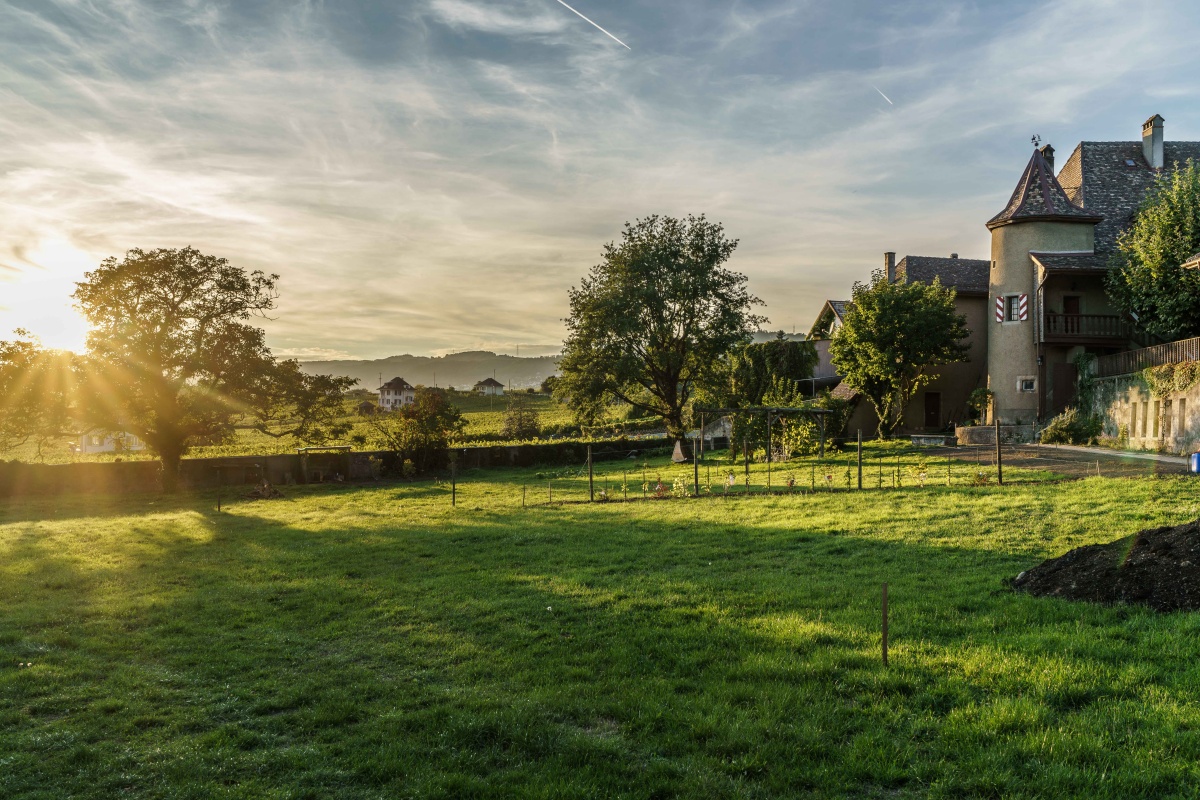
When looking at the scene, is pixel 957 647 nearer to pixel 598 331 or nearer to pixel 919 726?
pixel 919 726

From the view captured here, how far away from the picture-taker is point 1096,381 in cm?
2802

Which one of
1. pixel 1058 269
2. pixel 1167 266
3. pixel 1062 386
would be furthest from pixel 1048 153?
pixel 1062 386

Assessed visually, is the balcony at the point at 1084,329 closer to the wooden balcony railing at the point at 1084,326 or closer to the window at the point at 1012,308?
the wooden balcony railing at the point at 1084,326

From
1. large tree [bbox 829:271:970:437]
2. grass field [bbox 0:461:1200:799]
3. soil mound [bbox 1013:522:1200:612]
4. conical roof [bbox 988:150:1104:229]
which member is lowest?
grass field [bbox 0:461:1200:799]

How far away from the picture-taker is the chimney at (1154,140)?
33281 millimetres

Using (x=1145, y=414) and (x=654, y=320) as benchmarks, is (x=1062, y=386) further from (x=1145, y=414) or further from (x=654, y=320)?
(x=654, y=320)

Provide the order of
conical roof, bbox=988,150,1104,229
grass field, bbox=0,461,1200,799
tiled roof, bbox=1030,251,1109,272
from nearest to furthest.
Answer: grass field, bbox=0,461,1200,799, tiled roof, bbox=1030,251,1109,272, conical roof, bbox=988,150,1104,229

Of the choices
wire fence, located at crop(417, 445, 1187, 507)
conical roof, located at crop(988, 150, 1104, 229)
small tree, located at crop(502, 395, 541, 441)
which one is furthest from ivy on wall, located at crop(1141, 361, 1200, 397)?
small tree, located at crop(502, 395, 541, 441)

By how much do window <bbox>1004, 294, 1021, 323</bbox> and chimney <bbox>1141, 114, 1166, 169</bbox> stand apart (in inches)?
414

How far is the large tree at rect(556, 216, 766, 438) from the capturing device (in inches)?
1492

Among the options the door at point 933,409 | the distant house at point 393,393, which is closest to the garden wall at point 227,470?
the door at point 933,409

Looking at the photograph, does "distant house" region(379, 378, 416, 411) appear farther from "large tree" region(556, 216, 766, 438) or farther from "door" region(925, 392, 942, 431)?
"door" region(925, 392, 942, 431)

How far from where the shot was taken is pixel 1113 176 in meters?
33.5

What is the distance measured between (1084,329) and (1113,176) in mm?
8959
